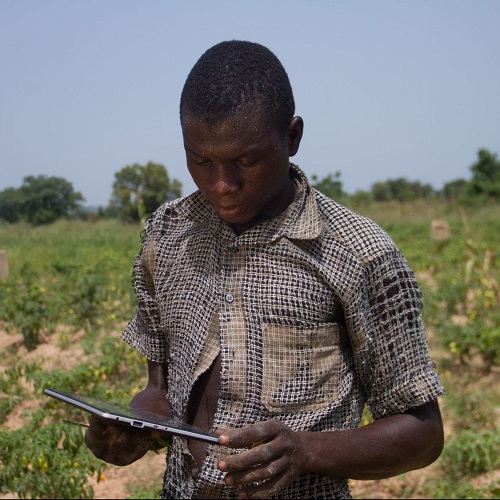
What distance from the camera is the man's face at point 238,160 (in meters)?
1.40

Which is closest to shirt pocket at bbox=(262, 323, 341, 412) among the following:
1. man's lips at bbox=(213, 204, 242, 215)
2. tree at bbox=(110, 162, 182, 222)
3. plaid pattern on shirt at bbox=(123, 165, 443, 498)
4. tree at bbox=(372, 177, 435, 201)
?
plaid pattern on shirt at bbox=(123, 165, 443, 498)

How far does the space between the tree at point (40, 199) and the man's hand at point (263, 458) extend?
6.27 metres

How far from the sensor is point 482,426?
4.57 metres

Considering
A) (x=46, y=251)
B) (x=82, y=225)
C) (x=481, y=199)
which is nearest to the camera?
(x=46, y=251)

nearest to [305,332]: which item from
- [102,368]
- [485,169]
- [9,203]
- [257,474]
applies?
[257,474]

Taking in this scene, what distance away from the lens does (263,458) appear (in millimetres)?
1261

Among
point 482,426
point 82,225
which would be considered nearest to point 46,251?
point 82,225

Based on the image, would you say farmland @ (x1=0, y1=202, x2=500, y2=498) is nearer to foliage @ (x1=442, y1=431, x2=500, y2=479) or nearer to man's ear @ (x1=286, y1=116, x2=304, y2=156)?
foliage @ (x1=442, y1=431, x2=500, y2=479)

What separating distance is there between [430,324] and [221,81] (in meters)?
5.30

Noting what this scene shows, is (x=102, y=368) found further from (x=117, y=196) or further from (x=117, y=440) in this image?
(x=117, y=196)

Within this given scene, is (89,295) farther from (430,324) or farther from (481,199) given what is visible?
(481,199)

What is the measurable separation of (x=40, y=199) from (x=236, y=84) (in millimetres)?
7537

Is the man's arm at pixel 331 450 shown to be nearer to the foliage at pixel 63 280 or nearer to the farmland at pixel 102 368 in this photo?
the farmland at pixel 102 368

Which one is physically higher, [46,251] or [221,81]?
[46,251]
